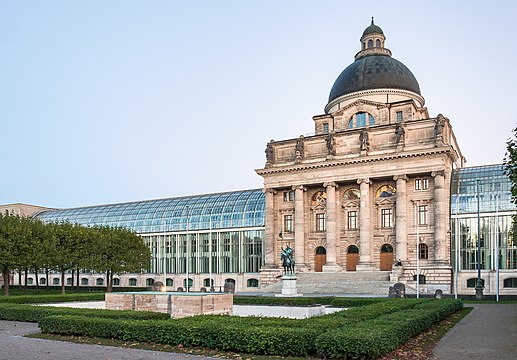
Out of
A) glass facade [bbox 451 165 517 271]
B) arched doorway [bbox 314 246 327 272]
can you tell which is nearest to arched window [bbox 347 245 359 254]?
arched doorway [bbox 314 246 327 272]

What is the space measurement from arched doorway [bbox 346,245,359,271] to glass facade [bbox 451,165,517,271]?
12696 millimetres

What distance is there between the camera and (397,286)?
179 ft

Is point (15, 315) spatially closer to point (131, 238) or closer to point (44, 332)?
point (44, 332)

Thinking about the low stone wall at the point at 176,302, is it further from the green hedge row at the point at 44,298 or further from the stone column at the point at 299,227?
the stone column at the point at 299,227

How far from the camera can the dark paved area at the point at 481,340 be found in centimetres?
2050

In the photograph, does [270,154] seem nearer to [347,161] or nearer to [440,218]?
[347,161]

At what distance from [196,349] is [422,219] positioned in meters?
54.8

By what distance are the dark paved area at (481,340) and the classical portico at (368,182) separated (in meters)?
31.4

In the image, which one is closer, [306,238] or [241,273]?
[306,238]

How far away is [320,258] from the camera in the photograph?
77.4 meters

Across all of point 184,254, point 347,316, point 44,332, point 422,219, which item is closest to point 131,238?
point 184,254

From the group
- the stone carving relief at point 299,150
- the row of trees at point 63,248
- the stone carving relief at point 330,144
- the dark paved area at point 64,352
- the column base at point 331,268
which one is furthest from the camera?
the stone carving relief at point 299,150

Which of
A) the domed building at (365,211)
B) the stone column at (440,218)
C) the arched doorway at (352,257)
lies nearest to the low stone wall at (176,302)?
the domed building at (365,211)

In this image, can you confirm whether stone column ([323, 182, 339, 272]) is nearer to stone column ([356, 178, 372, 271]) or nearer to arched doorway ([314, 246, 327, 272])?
arched doorway ([314, 246, 327, 272])
